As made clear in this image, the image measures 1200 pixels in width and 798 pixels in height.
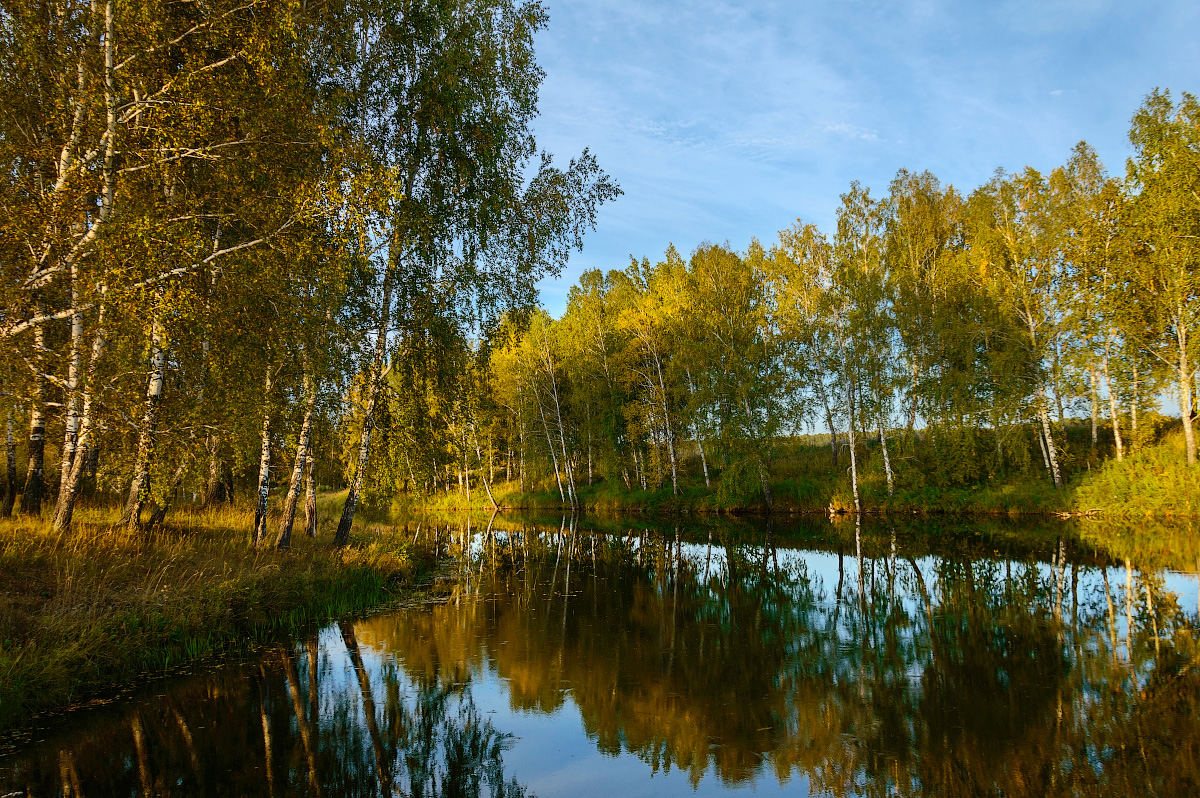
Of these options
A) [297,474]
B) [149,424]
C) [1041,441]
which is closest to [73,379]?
[149,424]

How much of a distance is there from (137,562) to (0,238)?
580 cm

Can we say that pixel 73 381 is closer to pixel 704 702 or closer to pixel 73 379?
pixel 73 379

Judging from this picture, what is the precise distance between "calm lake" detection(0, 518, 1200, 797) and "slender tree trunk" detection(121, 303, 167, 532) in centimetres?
377

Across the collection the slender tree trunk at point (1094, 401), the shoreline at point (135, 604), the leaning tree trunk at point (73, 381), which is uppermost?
the slender tree trunk at point (1094, 401)

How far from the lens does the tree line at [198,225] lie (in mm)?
10016

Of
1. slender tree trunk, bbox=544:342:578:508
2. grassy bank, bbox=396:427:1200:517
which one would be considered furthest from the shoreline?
slender tree trunk, bbox=544:342:578:508

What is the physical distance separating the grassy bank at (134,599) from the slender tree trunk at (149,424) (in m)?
0.70

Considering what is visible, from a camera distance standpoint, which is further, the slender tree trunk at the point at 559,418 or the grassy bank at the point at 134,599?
the slender tree trunk at the point at 559,418

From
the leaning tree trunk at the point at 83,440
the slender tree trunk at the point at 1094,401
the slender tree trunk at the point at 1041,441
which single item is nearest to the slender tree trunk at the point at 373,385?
the leaning tree trunk at the point at 83,440

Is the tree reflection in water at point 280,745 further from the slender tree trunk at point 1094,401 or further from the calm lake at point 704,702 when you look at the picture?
the slender tree trunk at point 1094,401

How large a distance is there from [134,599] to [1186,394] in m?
33.1

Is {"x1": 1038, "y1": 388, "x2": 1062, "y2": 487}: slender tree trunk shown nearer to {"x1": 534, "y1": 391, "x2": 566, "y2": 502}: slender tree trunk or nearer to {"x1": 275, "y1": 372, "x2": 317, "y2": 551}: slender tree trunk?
{"x1": 534, "y1": 391, "x2": 566, "y2": 502}: slender tree trunk

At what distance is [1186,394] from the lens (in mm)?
24125

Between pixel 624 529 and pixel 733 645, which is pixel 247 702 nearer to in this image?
pixel 733 645
